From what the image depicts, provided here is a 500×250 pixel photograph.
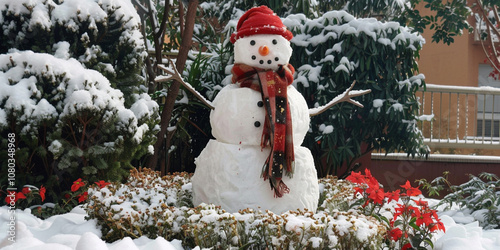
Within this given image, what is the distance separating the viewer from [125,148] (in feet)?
13.0

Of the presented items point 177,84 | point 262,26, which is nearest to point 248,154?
point 262,26

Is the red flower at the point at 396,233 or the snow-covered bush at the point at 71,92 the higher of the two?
the snow-covered bush at the point at 71,92

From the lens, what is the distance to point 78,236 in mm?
2877

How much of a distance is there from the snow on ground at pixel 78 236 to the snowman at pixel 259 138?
506 millimetres

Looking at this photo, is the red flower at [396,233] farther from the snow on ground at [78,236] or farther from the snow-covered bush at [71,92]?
the snow-covered bush at [71,92]

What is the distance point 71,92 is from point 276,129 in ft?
5.30

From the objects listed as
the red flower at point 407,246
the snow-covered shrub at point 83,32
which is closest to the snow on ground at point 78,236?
the red flower at point 407,246

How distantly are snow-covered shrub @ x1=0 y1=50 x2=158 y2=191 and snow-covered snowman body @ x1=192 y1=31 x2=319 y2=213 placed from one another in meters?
0.92

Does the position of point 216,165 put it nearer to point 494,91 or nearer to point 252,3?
point 252,3

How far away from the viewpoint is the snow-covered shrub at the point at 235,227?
104 inches

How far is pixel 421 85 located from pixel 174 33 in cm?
449

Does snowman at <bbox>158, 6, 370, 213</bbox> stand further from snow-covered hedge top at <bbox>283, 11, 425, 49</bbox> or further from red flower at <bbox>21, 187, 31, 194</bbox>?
snow-covered hedge top at <bbox>283, 11, 425, 49</bbox>

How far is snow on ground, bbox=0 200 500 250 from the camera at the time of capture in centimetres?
259

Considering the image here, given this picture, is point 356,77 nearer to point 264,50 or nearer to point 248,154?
point 264,50
